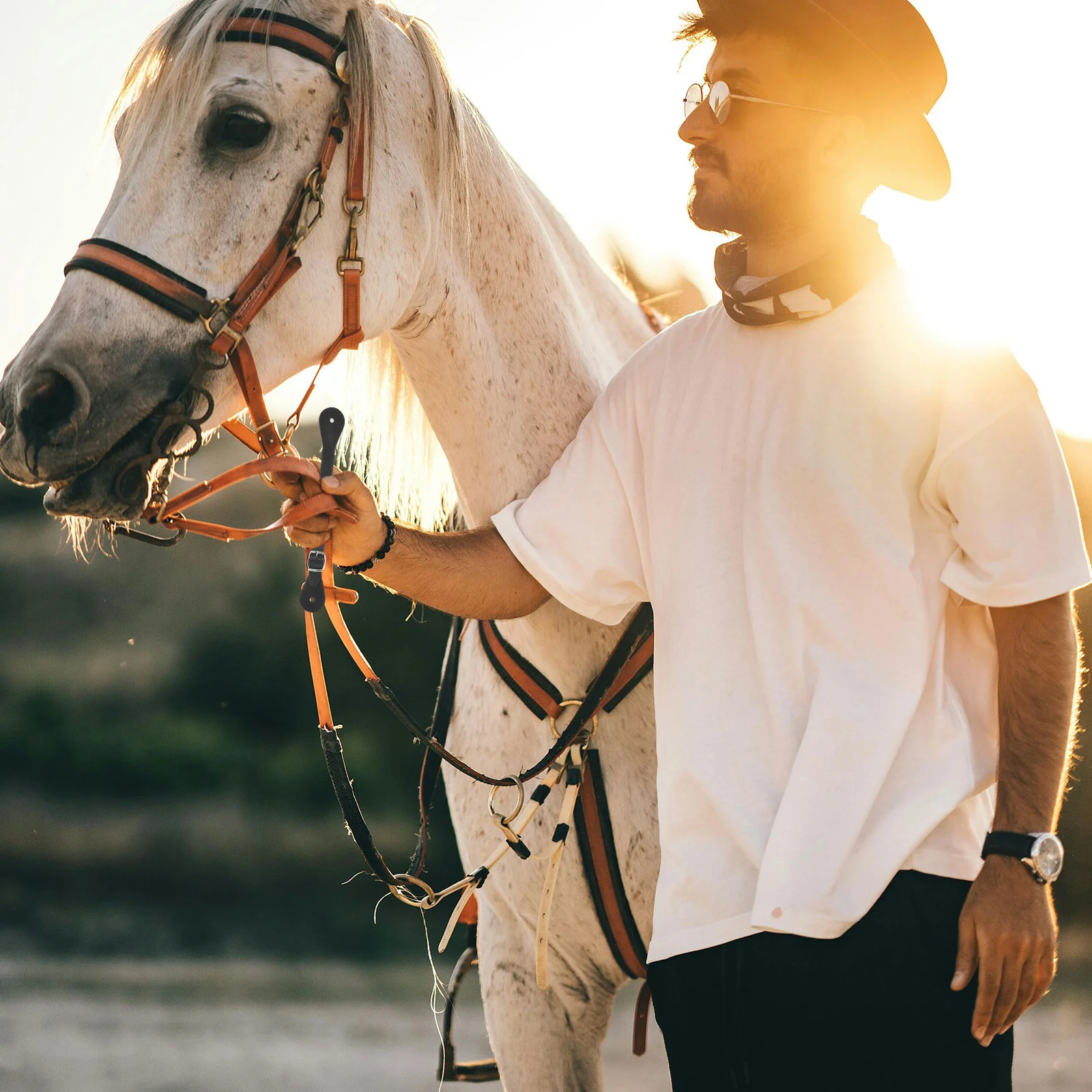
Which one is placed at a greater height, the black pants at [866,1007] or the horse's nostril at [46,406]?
the horse's nostril at [46,406]

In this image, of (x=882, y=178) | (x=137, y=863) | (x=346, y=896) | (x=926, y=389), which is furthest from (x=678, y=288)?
(x=137, y=863)

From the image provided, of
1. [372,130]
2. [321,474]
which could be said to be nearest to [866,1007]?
[321,474]

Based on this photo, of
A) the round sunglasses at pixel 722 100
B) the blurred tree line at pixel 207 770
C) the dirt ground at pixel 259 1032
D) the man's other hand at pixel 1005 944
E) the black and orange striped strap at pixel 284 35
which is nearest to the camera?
the man's other hand at pixel 1005 944

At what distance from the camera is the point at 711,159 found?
1.75m

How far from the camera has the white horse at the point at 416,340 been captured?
1651 mm

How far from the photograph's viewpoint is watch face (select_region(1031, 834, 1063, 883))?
4.58ft

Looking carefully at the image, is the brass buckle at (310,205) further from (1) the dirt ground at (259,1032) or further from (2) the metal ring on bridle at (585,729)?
(1) the dirt ground at (259,1032)

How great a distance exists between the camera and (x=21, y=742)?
813 centimetres

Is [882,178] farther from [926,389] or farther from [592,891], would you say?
[592,891]

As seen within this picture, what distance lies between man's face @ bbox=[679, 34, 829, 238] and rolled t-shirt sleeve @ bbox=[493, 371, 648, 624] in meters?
0.34

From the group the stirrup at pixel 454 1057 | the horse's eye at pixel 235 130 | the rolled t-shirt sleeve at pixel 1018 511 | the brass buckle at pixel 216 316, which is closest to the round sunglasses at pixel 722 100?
the rolled t-shirt sleeve at pixel 1018 511

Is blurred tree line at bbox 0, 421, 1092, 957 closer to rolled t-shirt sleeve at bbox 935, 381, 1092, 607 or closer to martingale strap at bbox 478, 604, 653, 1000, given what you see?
martingale strap at bbox 478, 604, 653, 1000

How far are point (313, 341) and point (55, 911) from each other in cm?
698

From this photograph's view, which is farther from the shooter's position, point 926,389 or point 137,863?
point 137,863
